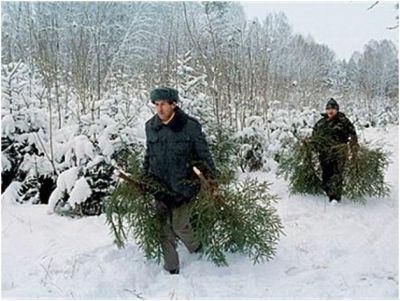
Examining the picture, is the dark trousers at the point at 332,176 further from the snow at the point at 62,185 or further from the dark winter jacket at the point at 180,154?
the snow at the point at 62,185

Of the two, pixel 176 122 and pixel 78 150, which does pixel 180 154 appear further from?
pixel 78 150

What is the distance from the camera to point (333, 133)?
711 centimetres

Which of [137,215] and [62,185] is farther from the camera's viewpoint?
[62,185]

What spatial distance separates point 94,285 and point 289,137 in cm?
576

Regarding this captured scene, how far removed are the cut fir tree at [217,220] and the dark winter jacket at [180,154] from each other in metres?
0.12

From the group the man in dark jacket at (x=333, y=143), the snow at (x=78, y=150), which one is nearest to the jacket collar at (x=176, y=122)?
the snow at (x=78, y=150)

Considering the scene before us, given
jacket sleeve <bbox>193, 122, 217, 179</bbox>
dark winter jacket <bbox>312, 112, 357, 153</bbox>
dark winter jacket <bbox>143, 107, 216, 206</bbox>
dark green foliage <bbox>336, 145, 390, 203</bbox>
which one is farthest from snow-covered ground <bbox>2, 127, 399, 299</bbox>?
dark winter jacket <bbox>312, 112, 357, 153</bbox>

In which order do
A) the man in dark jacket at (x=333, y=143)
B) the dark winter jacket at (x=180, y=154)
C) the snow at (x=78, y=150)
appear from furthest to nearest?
the man in dark jacket at (x=333, y=143)
the snow at (x=78, y=150)
the dark winter jacket at (x=180, y=154)

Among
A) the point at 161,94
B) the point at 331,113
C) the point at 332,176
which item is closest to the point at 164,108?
the point at 161,94

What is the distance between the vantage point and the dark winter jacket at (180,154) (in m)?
4.46

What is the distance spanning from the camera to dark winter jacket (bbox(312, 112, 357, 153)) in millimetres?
7016

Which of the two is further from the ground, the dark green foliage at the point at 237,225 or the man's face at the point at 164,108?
the man's face at the point at 164,108

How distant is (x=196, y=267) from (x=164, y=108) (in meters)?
1.38

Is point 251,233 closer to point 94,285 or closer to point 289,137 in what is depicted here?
point 94,285
